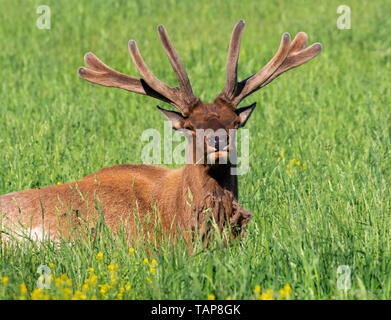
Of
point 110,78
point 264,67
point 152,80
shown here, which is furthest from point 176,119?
point 264,67

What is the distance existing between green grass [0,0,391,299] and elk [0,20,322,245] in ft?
1.21

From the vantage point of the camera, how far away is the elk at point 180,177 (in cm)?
514

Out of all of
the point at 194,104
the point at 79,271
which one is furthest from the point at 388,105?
the point at 79,271

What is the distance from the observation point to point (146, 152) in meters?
7.80

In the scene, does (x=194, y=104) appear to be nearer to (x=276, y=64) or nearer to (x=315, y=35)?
(x=276, y=64)

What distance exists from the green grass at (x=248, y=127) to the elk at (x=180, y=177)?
370mm

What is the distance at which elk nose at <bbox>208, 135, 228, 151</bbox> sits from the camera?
15.9ft

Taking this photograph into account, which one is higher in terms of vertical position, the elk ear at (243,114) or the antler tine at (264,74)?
the antler tine at (264,74)

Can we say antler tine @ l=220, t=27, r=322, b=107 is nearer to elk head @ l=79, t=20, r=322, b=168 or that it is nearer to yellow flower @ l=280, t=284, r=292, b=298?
elk head @ l=79, t=20, r=322, b=168

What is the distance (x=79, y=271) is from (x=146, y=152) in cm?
357

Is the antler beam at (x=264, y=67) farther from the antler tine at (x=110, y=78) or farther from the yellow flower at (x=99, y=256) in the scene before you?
the yellow flower at (x=99, y=256)

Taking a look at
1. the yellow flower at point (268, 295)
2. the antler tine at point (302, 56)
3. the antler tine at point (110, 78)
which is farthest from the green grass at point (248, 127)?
the antler tine at point (110, 78)

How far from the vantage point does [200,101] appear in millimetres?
5223
